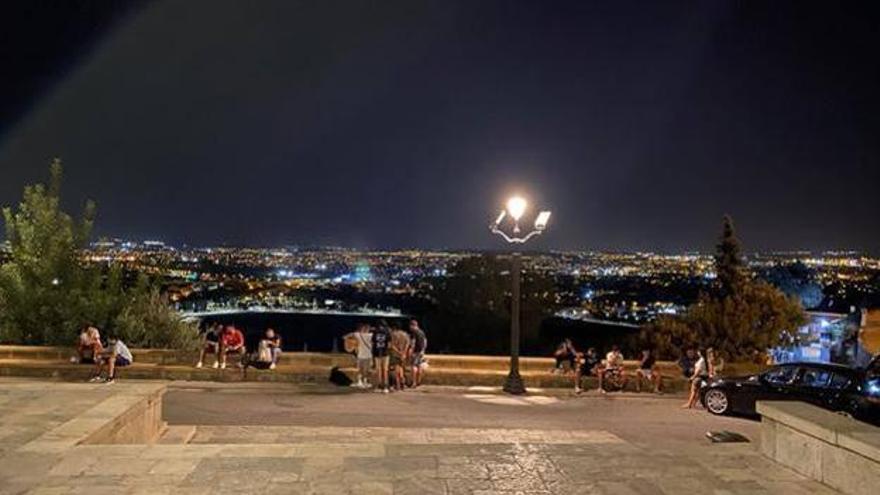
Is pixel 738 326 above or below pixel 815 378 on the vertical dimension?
above

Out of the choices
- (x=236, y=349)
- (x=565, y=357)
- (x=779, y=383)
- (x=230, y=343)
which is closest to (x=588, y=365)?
(x=565, y=357)

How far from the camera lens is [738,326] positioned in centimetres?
3219

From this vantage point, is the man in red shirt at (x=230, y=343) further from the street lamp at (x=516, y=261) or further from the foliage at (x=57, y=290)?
the street lamp at (x=516, y=261)

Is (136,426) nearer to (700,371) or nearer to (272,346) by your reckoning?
(272,346)

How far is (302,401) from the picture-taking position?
16.8m

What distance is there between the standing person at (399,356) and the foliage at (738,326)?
15.6 m

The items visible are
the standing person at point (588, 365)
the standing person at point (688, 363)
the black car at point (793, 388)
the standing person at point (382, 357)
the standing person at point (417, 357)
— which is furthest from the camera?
the standing person at point (688, 363)

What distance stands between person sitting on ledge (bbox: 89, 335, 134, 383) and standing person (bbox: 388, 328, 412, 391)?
5.67 m

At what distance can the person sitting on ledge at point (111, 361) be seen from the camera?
18109mm

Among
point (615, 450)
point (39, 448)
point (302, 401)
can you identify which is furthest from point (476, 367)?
point (39, 448)

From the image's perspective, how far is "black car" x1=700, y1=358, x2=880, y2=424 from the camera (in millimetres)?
16078

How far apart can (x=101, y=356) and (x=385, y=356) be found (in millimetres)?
5973

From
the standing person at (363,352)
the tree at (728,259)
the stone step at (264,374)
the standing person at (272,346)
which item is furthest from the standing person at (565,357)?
the tree at (728,259)

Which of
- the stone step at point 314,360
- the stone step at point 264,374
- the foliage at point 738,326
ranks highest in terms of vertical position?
the foliage at point 738,326
